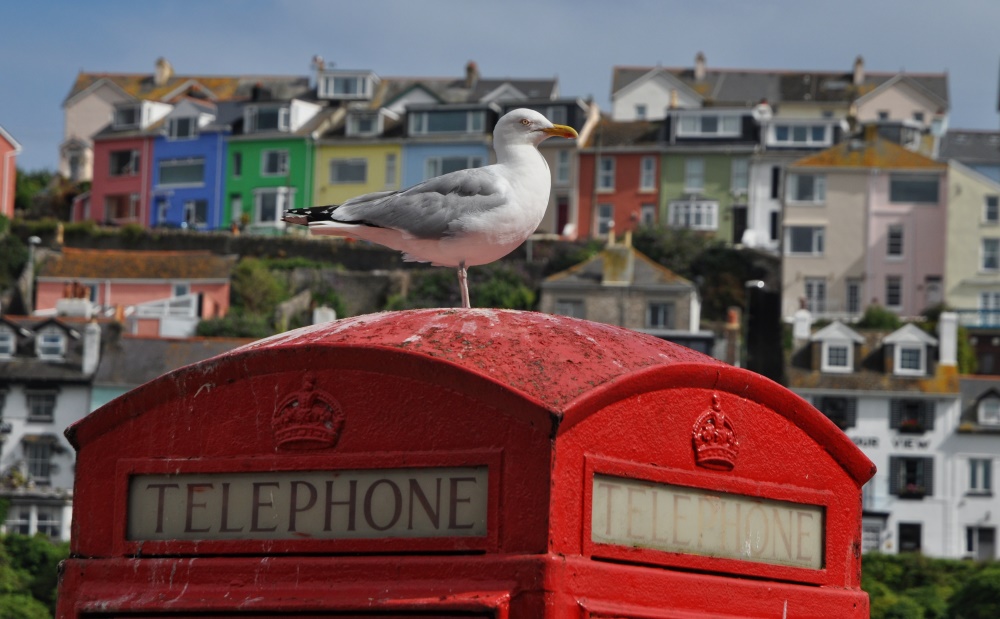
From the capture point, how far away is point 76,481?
3982mm

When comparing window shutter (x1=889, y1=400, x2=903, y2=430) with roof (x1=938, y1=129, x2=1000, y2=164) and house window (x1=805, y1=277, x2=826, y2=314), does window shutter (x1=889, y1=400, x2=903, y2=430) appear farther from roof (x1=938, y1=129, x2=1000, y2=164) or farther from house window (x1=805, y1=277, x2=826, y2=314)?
roof (x1=938, y1=129, x2=1000, y2=164)

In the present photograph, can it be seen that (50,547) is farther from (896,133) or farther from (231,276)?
(896,133)

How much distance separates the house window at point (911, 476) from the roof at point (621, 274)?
11.1 metres

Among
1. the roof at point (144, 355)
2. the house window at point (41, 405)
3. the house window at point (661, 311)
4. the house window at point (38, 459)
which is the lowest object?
the house window at point (38, 459)

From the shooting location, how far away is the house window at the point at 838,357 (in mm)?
55688

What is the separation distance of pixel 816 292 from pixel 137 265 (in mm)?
26403

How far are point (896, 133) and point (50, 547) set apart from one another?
138 feet

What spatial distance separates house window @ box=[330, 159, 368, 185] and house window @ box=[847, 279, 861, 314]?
21.6m

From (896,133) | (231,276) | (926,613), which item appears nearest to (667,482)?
(926,613)

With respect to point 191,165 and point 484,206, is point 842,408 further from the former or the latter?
point 484,206

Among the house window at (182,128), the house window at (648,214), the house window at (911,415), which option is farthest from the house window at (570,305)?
the house window at (182,128)

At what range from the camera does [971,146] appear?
256 ft

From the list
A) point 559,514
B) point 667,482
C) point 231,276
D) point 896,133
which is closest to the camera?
point 559,514

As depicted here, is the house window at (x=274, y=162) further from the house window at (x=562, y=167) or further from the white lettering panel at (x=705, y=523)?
the white lettering panel at (x=705, y=523)
